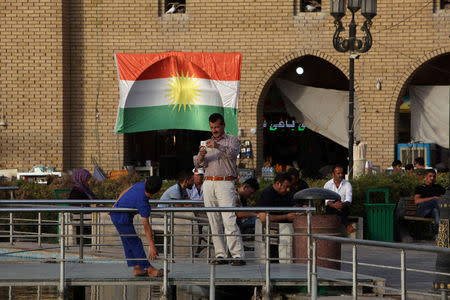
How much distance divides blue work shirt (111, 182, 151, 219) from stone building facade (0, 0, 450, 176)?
15.7 meters

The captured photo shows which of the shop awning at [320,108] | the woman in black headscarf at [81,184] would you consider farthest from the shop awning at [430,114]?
the woman in black headscarf at [81,184]

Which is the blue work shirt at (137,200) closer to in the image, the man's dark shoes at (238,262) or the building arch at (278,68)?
the man's dark shoes at (238,262)

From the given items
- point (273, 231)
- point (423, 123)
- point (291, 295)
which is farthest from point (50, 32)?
point (291, 295)

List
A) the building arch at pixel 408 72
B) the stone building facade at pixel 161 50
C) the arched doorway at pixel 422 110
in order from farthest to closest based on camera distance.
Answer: the arched doorway at pixel 422 110, the stone building facade at pixel 161 50, the building arch at pixel 408 72

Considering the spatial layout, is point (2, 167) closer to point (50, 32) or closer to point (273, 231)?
point (50, 32)

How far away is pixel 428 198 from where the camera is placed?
16422 millimetres

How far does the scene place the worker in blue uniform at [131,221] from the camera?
10.1m

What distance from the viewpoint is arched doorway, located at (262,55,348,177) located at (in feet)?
94.6

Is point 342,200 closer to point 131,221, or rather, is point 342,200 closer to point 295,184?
point 295,184

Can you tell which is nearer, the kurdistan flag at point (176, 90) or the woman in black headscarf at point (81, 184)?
the woman in black headscarf at point (81, 184)

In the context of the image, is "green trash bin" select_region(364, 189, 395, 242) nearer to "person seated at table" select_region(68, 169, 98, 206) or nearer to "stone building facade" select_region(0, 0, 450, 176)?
"person seated at table" select_region(68, 169, 98, 206)

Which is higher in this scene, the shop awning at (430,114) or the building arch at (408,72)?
the building arch at (408,72)

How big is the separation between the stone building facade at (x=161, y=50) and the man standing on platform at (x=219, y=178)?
48.9 ft

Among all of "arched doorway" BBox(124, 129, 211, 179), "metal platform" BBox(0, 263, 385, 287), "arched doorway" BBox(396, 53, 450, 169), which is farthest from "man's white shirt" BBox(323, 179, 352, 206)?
"arched doorway" BBox(124, 129, 211, 179)
